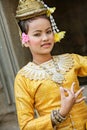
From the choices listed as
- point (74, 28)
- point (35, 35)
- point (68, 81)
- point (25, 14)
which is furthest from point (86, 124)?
point (74, 28)

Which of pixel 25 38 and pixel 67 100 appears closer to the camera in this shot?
pixel 67 100

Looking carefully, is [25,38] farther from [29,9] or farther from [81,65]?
[81,65]

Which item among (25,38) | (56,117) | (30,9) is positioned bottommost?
(56,117)

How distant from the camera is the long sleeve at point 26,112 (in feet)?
5.56

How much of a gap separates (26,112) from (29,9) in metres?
0.48

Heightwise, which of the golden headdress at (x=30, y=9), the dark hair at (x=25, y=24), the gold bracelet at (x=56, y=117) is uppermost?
the golden headdress at (x=30, y=9)

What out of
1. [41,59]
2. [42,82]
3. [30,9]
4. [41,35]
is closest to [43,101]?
[42,82]

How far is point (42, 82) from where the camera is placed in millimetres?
1757

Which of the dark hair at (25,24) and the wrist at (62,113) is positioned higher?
the dark hair at (25,24)

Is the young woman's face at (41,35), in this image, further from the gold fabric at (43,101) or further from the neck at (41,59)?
the gold fabric at (43,101)

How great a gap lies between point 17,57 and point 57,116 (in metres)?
1.24

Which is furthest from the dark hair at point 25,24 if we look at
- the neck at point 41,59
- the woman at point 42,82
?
the neck at point 41,59

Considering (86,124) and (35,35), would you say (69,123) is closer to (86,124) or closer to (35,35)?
(86,124)

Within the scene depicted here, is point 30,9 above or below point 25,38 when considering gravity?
above
